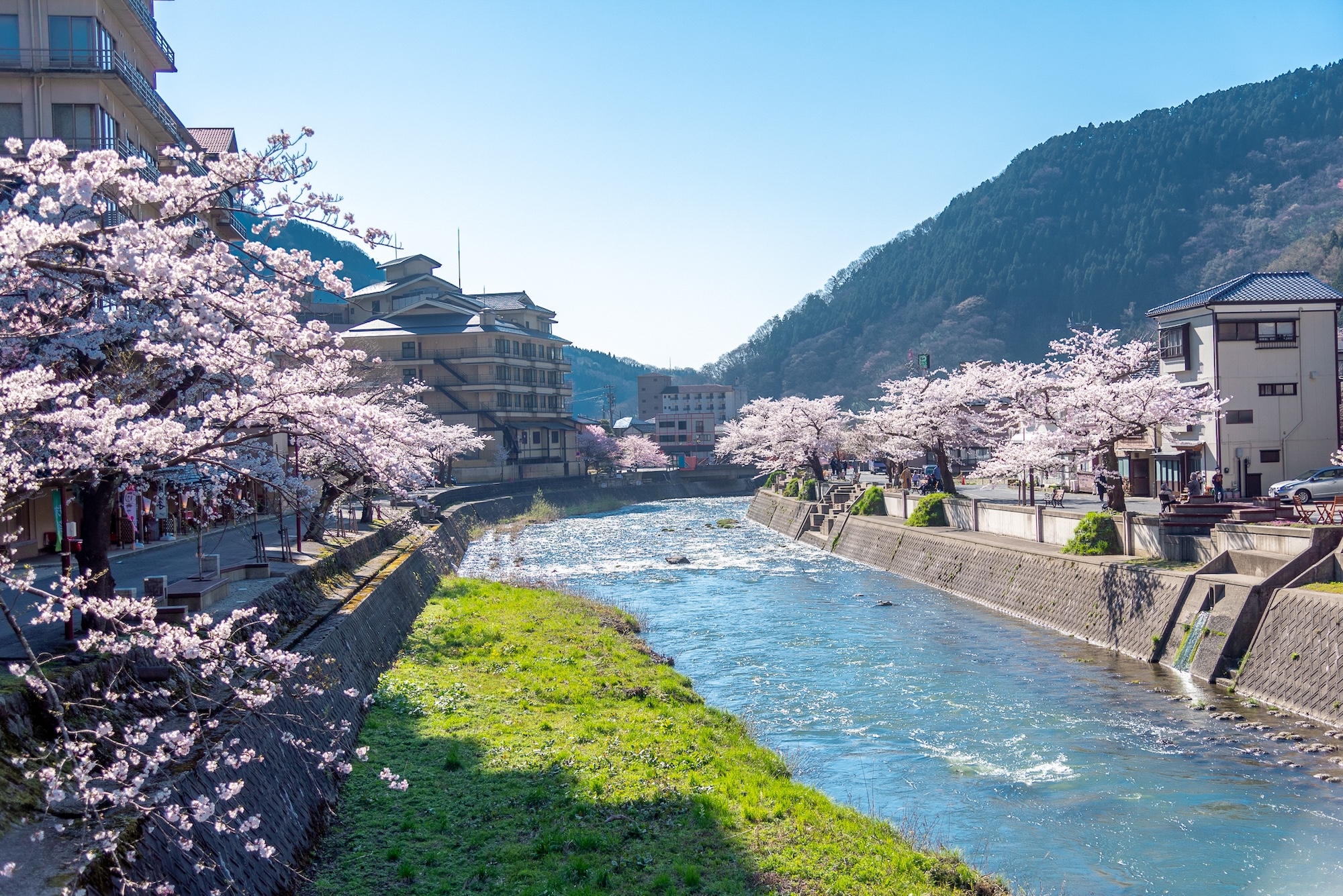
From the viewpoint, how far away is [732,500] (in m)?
82.3

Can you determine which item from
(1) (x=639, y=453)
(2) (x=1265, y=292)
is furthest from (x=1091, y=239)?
(2) (x=1265, y=292)

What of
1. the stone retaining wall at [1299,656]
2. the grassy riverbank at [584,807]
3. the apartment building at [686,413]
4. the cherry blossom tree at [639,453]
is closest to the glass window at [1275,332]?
the stone retaining wall at [1299,656]

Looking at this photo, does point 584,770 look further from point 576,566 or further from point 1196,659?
point 576,566

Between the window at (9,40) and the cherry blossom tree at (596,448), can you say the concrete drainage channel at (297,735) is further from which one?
the cherry blossom tree at (596,448)

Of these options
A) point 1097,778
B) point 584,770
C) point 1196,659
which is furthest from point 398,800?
point 1196,659

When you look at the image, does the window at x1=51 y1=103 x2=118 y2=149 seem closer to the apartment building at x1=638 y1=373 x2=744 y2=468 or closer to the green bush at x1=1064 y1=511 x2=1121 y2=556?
the green bush at x1=1064 y1=511 x2=1121 y2=556

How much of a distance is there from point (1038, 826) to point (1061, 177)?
160 m

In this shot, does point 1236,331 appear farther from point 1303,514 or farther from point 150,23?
point 150,23

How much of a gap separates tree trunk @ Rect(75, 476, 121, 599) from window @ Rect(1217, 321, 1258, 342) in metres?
32.1

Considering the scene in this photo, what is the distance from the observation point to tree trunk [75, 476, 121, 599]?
9938 millimetres

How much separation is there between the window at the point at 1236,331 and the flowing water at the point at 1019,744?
1292 centimetres

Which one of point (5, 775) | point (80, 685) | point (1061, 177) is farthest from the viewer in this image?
point (1061, 177)

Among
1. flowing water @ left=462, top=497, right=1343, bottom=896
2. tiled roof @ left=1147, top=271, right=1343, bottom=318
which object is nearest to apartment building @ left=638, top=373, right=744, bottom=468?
tiled roof @ left=1147, top=271, right=1343, bottom=318

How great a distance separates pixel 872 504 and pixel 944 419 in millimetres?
5222
